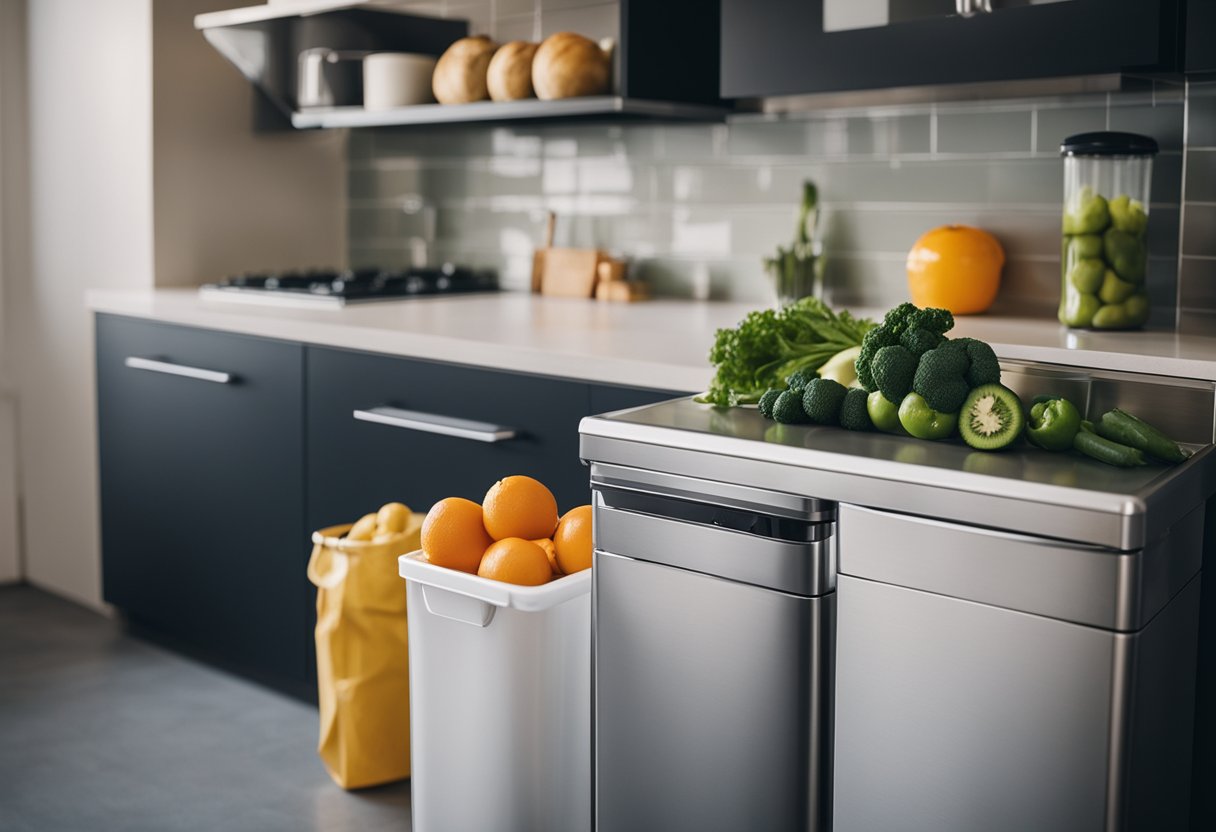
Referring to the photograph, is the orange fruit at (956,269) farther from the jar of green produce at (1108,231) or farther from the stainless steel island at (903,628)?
the stainless steel island at (903,628)

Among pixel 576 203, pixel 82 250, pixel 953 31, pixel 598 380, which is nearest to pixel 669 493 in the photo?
pixel 598 380

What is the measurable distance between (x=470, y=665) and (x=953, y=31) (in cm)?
123

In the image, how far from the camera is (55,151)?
3580 millimetres

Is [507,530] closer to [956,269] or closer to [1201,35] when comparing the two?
[956,269]

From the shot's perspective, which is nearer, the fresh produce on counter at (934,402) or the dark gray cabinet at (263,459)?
the fresh produce on counter at (934,402)

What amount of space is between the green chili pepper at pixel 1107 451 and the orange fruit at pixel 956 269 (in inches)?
31.9

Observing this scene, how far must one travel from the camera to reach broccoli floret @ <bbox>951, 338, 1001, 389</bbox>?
158cm

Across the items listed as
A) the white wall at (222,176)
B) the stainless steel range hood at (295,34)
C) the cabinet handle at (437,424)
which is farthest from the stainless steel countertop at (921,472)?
the white wall at (222,176)

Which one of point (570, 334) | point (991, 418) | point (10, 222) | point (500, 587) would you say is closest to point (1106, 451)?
point (991, 418)

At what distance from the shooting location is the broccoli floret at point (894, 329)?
1.66 metres

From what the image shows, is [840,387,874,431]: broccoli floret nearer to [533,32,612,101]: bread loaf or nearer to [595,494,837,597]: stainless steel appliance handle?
[595,494,837,597]: stainless steel appliance handle

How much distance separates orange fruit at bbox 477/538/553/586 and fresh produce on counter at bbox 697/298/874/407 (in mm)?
326

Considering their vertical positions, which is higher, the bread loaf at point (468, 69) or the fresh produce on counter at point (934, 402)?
the bread loaf at point (468, 69)

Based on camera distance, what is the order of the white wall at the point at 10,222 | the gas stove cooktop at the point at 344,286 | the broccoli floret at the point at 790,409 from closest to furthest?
the broccoli floret at the point at 790,409 → the gas stove cooktop at the point at 344,286 → the white wall at the point at 10,222
